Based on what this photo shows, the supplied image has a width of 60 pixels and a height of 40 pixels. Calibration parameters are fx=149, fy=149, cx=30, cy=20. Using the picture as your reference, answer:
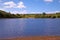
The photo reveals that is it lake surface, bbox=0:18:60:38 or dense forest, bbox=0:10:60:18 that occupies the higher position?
dense forest, bbox=0:10:60:18

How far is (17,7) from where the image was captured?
715 cm

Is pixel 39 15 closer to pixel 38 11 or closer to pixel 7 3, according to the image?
pixel 38 11

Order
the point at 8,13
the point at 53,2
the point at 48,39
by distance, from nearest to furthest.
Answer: the point at 48,39 < the point at 8,13 < the point at 53,2

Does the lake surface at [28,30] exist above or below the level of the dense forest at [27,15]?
below

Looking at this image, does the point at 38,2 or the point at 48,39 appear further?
the point at 38,2

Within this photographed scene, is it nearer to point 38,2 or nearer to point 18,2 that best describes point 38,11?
point 38,2

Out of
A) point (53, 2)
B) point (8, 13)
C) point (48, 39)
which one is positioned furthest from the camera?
point (53, 2)

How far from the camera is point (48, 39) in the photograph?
5.68 m

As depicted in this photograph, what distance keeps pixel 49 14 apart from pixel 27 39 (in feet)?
6.56

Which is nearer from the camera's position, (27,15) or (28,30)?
(27,15)

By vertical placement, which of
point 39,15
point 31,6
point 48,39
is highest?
point 31,6

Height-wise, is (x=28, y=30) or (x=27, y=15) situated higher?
(x=27, y=15)

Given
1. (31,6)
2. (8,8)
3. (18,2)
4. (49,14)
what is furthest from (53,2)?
(8,8)

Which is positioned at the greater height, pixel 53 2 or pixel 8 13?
pixel 53 2
